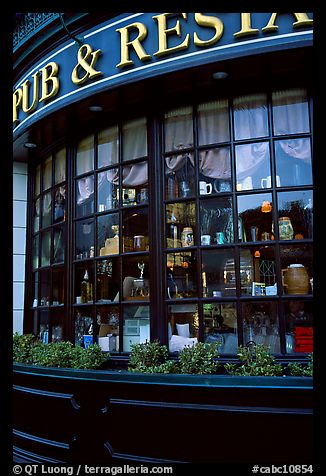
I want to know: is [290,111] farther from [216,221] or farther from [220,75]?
[216,221]

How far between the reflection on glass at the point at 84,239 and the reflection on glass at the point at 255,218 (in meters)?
2.05

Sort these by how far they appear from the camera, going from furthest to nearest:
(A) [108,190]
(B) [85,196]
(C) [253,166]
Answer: (B) [85,196] < (A) [108,190] < (C) [253,166]

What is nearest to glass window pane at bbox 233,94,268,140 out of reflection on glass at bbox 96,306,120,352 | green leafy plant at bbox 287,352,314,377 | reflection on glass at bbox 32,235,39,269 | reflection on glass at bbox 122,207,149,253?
reflection on glass at bbox 122,207,149,253

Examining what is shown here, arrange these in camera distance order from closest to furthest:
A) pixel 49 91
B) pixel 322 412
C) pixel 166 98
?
pixel 322 412
pixel 166 98
pixel 49 91

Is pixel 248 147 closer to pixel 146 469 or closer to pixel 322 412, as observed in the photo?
pixel 146 469

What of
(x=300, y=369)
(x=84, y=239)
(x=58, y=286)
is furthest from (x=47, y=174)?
(x=300, y=369)

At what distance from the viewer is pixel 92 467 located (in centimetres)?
434

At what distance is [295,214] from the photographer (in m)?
5.01

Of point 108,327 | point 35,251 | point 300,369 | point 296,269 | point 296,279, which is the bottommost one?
point 300,369

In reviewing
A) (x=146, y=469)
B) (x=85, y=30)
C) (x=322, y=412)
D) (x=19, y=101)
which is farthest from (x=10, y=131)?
(x=19, y=101)

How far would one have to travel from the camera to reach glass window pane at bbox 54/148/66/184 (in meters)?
6.72

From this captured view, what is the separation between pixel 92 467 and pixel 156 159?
10.9ft

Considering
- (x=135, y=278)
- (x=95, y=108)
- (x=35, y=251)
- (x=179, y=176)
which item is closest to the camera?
(x=179, y=176)

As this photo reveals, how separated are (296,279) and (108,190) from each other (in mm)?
2599
